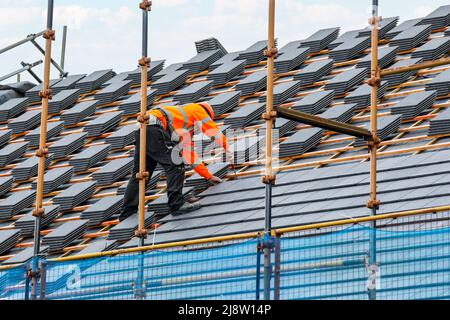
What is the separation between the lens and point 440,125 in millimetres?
18938

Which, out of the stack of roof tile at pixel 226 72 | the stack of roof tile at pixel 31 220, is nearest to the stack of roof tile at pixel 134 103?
the stack of roof tile at pixel 226 72

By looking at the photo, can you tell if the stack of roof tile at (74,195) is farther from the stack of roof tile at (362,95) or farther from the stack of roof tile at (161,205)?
the stack of roof tile at (362,95)

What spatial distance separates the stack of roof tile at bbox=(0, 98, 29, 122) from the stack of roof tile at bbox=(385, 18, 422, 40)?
267 inches

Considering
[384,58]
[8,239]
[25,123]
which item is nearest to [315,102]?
[384,58]

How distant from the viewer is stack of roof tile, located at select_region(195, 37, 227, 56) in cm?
2669

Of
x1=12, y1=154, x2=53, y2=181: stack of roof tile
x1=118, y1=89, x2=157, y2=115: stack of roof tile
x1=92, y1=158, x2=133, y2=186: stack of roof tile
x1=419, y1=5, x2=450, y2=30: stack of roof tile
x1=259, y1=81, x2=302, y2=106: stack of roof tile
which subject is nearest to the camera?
x1=92, y1=158, x2=133, y2=186: stack of roof tile

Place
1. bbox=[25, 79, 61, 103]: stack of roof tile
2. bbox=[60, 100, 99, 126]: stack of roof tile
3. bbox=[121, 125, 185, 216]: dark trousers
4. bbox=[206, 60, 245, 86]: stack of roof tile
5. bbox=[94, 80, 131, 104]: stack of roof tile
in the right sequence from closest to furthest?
bbox=[121, 125, 185, 216]: dark trousers, bbox=[206, 60, 245, 86]: stack of roof tile, bbox=[60, 100, 99, 126]: stack of roof tile, bbox=[94, 80, 131, 104]: stack of roof tile, bbox=[25, 79, 61, 103]: stack of roof tile

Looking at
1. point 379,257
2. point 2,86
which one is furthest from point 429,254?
point 2,86

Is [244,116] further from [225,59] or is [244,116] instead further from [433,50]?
[225,59]

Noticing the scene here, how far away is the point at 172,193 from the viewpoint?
19.1 metres

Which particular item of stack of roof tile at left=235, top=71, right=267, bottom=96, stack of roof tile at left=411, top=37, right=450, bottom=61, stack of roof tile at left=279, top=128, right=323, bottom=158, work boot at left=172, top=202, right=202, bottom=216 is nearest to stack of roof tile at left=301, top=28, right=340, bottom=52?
stack of roof tile at left=235, top=71, right=267, bottom=96

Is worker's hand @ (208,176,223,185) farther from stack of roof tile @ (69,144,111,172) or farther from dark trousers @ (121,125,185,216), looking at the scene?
stack of roof tile @ (69,144,111,172)

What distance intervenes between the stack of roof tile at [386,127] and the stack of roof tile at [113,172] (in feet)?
11.6

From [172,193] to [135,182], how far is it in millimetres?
573
